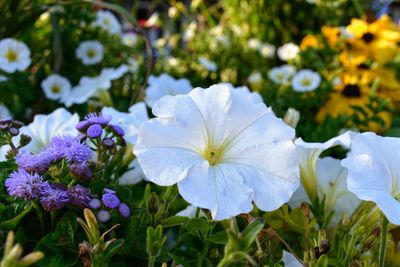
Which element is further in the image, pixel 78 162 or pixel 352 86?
pixel 352 86

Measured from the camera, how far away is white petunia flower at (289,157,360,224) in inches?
37.4

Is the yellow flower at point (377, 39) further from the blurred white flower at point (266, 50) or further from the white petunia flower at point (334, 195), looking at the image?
the white petunia flower at point (334, 195)

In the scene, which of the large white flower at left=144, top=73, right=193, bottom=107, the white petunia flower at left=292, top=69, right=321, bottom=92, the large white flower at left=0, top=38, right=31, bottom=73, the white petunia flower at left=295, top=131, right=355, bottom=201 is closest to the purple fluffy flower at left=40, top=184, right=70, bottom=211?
the white petunia flower at left=295, top=131, right=355, bottom=201

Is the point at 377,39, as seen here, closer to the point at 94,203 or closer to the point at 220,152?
the point at 220,152

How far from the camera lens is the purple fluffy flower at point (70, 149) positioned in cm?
75

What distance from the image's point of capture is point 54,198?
688 mm

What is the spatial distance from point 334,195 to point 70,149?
0.46 meters

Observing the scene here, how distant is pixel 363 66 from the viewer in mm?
1901

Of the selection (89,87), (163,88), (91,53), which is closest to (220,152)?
(163,88)

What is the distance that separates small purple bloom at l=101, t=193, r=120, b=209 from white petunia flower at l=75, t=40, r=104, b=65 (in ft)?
3.40

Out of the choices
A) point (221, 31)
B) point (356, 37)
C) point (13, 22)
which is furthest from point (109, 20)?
point (356, 37)

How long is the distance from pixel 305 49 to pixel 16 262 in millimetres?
1577

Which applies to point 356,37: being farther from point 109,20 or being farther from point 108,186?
point 108,186

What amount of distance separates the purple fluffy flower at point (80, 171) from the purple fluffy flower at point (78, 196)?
18 millimetres
